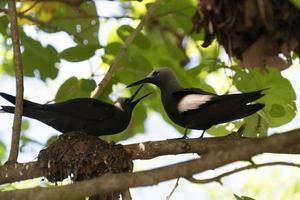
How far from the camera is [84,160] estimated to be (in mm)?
4598

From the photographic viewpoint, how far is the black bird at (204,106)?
167 inches

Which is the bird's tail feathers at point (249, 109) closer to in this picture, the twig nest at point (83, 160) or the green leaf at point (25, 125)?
the twig nest at point (83, 160)

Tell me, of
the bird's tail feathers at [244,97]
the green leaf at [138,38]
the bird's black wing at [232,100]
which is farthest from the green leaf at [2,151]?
the bird's tail feathers at [244,97]

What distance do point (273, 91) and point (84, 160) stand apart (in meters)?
1.58

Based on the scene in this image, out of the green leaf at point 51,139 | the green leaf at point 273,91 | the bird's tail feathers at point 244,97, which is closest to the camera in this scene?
the bird's tail feathers at point 244,97

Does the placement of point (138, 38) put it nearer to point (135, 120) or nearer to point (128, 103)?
point (128, 103)

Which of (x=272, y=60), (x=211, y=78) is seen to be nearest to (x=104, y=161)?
(x=272, y=60)

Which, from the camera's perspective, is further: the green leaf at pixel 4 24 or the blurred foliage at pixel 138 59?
the green leaf at pixel 4 24


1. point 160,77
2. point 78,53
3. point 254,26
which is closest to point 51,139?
point 78,53

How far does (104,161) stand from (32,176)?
0.55m

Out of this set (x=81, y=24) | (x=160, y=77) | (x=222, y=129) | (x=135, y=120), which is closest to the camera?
(x=222, y=129)

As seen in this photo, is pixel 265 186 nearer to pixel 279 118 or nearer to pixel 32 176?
pixel 279 118

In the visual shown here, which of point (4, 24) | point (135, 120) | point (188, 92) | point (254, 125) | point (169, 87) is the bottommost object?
point (254, 125)

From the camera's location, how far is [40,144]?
605 cm
